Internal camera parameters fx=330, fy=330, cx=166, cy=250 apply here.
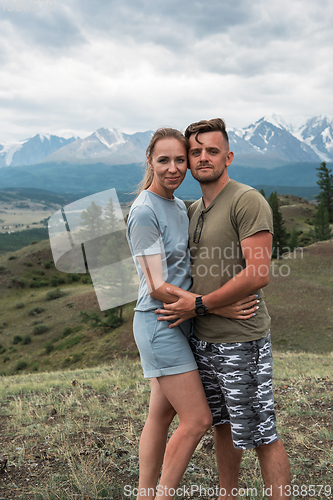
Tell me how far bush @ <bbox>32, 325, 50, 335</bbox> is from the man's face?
41.5m

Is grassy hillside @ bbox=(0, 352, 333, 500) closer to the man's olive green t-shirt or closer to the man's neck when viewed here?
the man's olive green t-shirt

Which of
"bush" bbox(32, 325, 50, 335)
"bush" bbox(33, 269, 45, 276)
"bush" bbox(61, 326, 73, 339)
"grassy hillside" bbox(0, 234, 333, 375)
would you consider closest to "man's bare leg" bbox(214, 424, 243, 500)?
"grassy hillside" bbox(0, 234, 333, 375)

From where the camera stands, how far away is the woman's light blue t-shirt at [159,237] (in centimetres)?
219

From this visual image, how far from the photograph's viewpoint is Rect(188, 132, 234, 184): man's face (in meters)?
2.40

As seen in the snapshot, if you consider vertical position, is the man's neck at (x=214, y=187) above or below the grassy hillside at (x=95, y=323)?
above

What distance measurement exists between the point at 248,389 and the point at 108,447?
6.94ft

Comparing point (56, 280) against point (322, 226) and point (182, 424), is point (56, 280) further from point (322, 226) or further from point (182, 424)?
point (182, 424)

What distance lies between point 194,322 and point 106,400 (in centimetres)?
365

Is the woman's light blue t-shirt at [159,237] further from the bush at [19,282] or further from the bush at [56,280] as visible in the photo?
the bush at [19,282]

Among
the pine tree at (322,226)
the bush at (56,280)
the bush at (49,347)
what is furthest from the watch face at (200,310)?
the bush at (56,280)

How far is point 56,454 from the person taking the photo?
3422 mm

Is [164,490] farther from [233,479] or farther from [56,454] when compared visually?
[56,454]

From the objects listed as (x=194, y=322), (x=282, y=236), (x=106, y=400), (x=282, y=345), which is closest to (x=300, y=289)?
(x=282, y=345)

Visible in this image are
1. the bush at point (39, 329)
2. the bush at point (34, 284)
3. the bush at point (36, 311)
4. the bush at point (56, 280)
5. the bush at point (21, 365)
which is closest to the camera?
the bush at point (21, 365)
